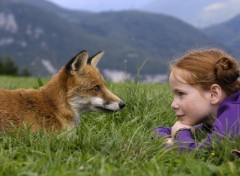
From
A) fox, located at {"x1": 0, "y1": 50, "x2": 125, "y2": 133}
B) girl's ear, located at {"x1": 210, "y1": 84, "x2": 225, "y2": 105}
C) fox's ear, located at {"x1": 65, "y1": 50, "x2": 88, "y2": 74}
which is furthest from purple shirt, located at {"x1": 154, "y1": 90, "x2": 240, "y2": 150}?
fox's ear, located at {"x1": 65, "y1": 50, "x2": 88, "y2": 74}

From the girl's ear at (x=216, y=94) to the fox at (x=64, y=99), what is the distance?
1.82 m

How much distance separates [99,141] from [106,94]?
2.08 metres

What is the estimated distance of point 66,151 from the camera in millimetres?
4656

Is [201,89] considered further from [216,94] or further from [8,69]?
[8,69]

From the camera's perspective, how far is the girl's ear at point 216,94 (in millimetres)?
5145

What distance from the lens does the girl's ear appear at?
5145mm

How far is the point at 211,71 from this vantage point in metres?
5.13

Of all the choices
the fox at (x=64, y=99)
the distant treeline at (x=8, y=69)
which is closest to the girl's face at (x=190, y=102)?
the fox at (x=64, y=99)

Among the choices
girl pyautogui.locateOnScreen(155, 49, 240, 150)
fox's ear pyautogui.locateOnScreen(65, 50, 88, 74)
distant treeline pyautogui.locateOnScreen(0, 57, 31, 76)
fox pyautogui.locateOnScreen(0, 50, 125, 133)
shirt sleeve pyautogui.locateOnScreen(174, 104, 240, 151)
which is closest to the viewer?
shirt sleeve pyautogui.locateOnScreen(174, 104, 240, 151)

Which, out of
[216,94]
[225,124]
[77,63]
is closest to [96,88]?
[77,63]

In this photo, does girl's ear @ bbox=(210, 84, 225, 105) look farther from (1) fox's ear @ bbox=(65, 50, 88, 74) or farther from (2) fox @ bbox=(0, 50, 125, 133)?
(1) fox's ear @ bbox=(65, 50, 88, 74)

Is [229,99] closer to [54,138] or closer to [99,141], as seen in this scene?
[99,141]

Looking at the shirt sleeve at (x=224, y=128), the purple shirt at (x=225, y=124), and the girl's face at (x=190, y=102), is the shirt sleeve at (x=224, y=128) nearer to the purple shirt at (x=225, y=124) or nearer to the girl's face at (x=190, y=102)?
the purple shirt at (x=225, y=124)

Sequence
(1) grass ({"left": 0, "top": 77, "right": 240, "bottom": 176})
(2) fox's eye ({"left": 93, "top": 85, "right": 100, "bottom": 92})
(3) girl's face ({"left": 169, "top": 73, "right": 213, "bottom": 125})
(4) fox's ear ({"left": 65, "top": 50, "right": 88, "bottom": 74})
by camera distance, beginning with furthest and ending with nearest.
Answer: (2) fox's eye ({"left": 93, "top": 85, "right": 100, "bottom": 92}) → (4) fox's ear ({"left": 65, "top": 50, "right": 88, "bottom": 74}) → (3) girl's face ({"left": 169, "top": 73, "right": 213, "bottom": 125}) → (1) grass ({"left": 0, "top": 77, "right": 240, "bottom": 176})
